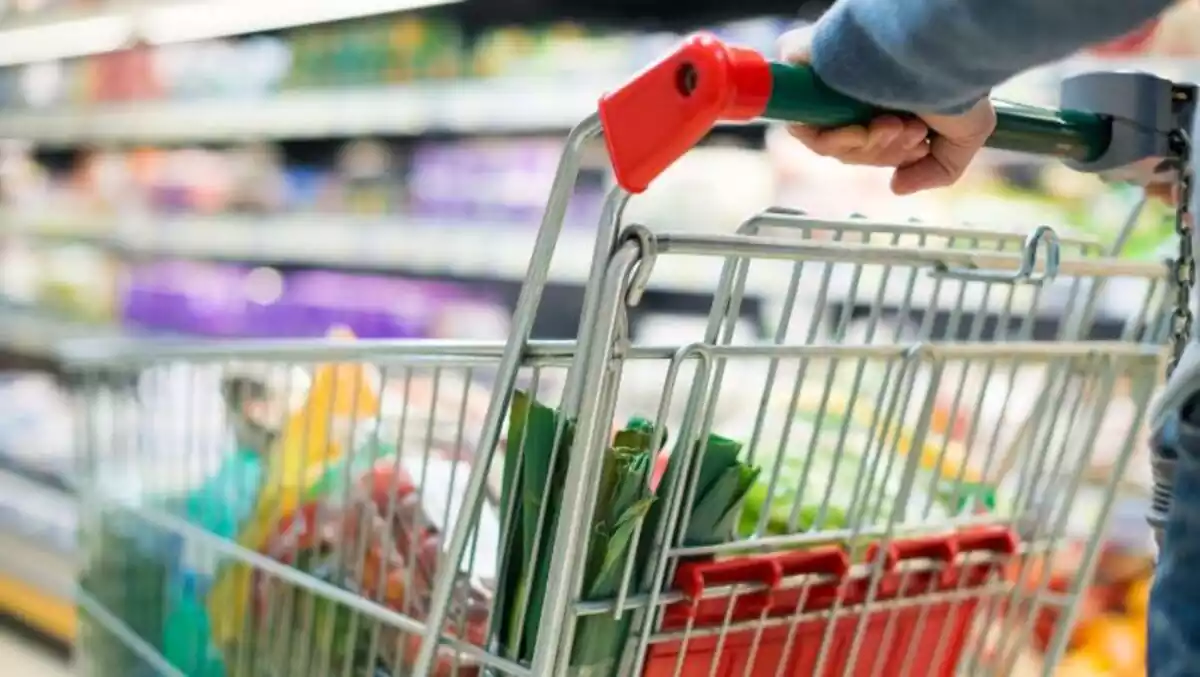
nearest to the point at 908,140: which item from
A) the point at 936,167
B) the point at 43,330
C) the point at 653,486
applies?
the point at 936,167

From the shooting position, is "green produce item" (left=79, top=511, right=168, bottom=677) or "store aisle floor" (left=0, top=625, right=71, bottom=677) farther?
"store aisle floor" (left=0, top=625, right=71, bottom=677)

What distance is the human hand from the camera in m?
0.68

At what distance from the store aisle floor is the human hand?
2.33 metres

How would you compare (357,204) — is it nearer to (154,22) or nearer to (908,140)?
(154,22)

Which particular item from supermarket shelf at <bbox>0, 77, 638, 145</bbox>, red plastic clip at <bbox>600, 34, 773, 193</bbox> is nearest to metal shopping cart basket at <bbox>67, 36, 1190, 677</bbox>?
red plastic clip at <bbox>600, 34, 773, 193</bbox>

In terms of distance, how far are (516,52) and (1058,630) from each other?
1.77 metres

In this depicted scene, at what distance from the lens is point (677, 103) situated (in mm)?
612

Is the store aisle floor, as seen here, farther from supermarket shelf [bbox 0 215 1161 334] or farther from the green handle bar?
the green handle bar

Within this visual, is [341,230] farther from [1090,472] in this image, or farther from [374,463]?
[374,463]

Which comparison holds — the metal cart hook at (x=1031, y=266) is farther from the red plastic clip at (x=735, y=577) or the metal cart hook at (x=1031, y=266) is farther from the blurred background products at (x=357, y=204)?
the blurred background products at (x=357, y=204)

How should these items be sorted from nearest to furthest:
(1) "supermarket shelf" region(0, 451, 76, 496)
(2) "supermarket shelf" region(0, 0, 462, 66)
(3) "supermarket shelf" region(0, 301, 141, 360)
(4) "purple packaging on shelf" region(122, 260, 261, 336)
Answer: (2) "supermarket shelf" region(0, 0, 462, 66) < (1) "supermarket shelf" region(0, 451, 76, 496) < (4) "purple packaging on shelf" region(122, 260, 261, 336) < (3) "supermarket shelf" region(0, 301, 141, 360)

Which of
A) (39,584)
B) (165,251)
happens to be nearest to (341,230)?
(165,251)

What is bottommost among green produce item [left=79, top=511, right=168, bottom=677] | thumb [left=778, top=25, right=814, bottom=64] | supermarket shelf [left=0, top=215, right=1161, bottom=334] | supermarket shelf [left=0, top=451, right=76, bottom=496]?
supermarket shelf [left=0, top=451, right=76, bottom=496]

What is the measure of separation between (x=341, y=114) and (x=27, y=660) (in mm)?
1366
